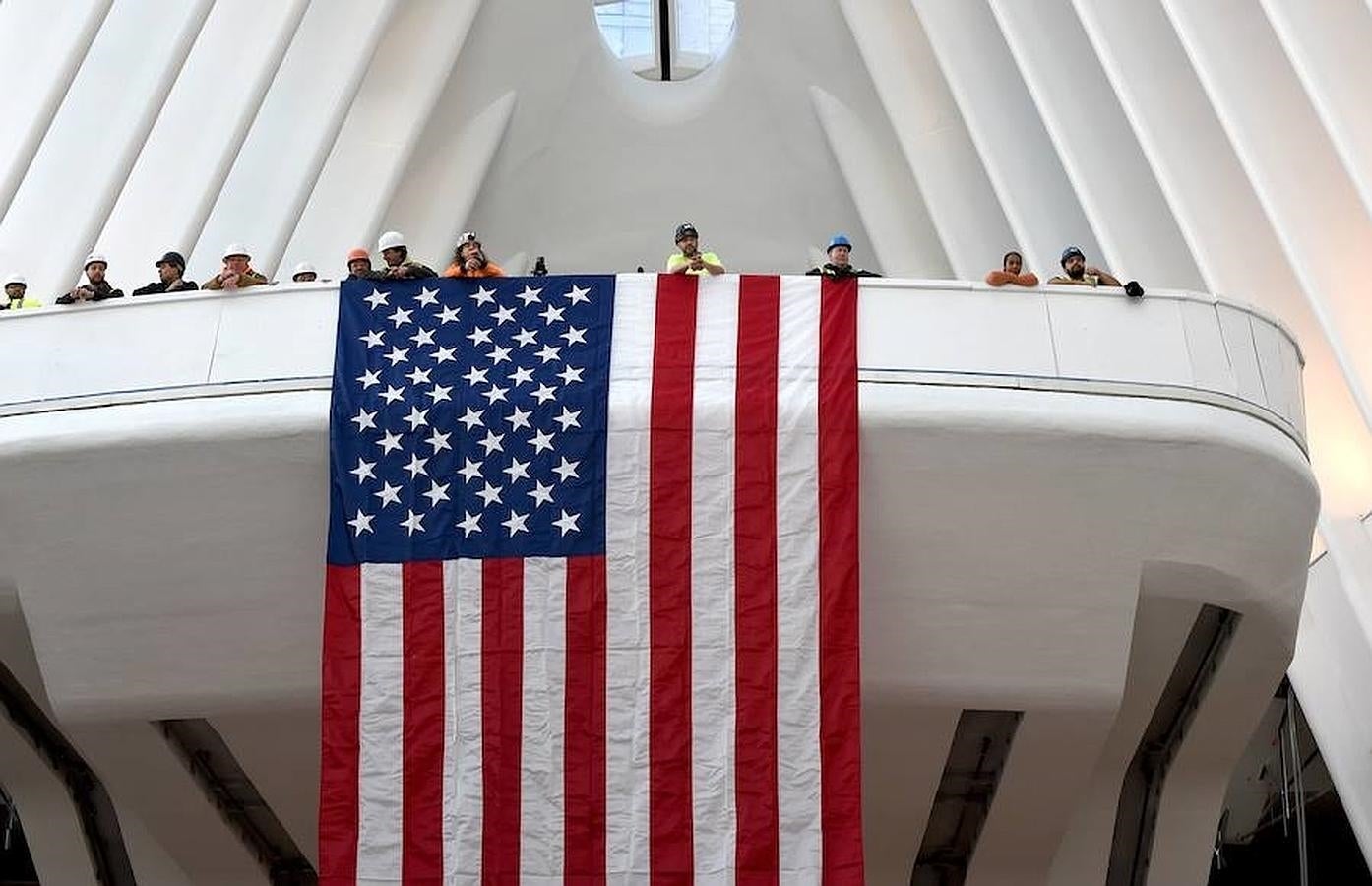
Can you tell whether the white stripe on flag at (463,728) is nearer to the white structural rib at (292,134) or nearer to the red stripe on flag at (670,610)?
the red stripe on flag at (670,610)

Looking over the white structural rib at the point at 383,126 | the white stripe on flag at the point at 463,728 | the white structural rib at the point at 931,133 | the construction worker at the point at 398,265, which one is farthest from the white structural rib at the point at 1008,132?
the white stripe on flag at the point at 463,728

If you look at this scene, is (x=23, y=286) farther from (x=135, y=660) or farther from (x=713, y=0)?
(x=713, y=0)

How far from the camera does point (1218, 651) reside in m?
13.2

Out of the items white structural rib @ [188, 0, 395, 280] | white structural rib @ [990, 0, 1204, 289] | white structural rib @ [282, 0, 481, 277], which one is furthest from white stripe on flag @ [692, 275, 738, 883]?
white structural rib @ [282, 0, 481, 277]

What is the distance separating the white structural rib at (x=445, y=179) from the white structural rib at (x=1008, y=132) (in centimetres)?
518

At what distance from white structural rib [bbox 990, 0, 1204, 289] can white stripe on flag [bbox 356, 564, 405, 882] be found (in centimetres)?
774

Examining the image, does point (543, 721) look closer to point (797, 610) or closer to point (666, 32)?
point (797, 610)

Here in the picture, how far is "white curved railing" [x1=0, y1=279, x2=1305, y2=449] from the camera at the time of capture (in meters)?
11.9

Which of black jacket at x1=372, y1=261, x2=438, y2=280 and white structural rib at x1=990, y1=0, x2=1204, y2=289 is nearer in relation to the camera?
black jacket at x1=372, y1=261, x2=438, y2=280

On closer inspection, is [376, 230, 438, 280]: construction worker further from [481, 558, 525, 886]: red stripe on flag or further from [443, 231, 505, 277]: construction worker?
[481, 558, 525, 886]: red stripe on flag

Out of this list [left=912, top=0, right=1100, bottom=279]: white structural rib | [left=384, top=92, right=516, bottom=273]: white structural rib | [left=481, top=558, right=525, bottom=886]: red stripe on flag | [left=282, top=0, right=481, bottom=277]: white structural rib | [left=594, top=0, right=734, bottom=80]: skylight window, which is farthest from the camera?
[left=594, top=0, right=734, bottom=80]: skylight window

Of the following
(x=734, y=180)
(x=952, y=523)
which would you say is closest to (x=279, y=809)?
(x=952, y=523)

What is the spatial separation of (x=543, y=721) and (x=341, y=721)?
1206 mm

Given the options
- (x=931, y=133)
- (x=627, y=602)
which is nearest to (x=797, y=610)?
(x=627, y=602)
